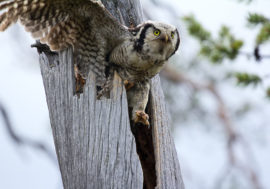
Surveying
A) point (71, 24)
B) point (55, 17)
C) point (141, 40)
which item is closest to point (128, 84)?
point (141, 40)

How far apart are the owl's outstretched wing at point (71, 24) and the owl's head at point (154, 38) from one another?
130 mm

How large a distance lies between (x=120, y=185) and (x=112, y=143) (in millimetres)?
262

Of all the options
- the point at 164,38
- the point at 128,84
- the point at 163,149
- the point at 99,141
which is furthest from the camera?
the point at 128,84

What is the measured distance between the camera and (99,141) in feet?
8.61

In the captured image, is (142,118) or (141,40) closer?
(142,118)

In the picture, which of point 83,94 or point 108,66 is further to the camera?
point 108,66

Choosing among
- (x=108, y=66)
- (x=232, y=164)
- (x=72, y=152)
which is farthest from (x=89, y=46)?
(x=232, y=164)

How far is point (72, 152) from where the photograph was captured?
2.67 m

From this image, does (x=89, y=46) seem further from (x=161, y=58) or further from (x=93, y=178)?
(x=93, y=178)

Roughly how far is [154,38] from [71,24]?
0.63m

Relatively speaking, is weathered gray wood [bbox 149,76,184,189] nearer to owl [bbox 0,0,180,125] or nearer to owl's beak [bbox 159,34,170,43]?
owl [bbox 0,0,180,125]

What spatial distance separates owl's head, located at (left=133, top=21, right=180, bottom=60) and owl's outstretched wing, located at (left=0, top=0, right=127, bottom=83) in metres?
0.13

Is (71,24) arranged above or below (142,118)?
above

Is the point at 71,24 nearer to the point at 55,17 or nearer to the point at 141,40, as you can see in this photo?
the point at 55,17
